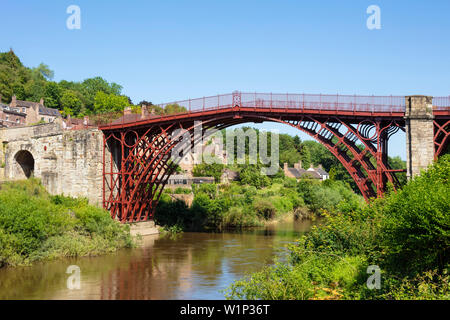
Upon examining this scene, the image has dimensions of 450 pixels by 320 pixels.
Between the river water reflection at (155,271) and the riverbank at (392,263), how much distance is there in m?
2.62

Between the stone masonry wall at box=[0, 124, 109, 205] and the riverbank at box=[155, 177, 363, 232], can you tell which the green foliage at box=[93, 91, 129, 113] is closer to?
the riverbank at box=[155, 177, 363, 232]

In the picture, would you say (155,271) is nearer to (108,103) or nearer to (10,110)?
(10,110)

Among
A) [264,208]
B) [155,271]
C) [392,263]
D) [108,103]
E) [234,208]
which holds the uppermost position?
[108,103]

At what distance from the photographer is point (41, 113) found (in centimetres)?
7000

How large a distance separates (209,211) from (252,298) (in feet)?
92.5

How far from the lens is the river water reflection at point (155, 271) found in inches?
742

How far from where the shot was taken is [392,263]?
14.5 metres

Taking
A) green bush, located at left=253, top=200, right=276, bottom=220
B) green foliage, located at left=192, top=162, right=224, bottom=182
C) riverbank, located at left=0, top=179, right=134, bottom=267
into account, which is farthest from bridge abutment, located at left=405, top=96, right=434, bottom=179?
green foliage, located at left=192, top=162, right=224, bottom=182

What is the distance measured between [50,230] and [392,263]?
59.7ft

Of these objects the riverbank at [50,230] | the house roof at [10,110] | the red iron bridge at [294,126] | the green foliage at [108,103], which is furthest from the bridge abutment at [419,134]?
the green foliage at [108,103]

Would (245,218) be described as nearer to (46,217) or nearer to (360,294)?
(46,217)

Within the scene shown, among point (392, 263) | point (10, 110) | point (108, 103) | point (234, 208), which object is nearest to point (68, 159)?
point (234, 208)

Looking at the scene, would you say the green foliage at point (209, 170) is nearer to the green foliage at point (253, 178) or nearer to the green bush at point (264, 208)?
the green foliage at point (253, 178)
